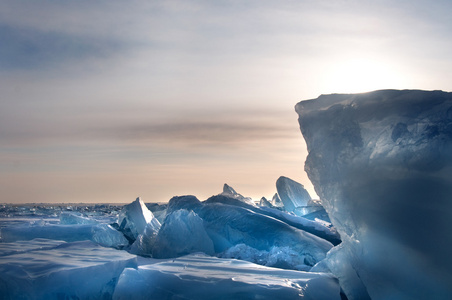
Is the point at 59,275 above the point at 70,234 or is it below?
above

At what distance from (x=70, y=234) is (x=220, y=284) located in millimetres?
5959

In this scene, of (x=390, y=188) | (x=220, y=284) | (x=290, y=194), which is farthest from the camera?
(x=290, y=194)

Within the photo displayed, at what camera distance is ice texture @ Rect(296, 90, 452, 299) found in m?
3.74

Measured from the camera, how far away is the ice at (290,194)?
1809 centimetres

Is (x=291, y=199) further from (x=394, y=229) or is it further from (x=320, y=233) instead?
(x=394, y=229)

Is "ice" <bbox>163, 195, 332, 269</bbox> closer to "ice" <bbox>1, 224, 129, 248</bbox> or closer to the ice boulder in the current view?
the ice boulder

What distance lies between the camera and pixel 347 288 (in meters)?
4.47

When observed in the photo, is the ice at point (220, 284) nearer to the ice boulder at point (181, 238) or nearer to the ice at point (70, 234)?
the ice boulder at point (181, 238)

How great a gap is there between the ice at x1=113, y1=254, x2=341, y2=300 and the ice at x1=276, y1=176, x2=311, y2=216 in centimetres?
1380

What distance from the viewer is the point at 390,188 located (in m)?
4.00

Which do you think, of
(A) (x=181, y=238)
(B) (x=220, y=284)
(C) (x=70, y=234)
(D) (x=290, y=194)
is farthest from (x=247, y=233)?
(D) (x=290, y=194)

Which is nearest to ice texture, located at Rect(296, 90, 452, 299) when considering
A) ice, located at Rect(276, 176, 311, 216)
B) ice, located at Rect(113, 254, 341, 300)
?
ice, located at Rect(113, 254, 341, 300)

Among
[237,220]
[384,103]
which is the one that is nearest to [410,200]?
[384,103]

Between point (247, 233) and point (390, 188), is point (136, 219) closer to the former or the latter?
point (247, 233)
